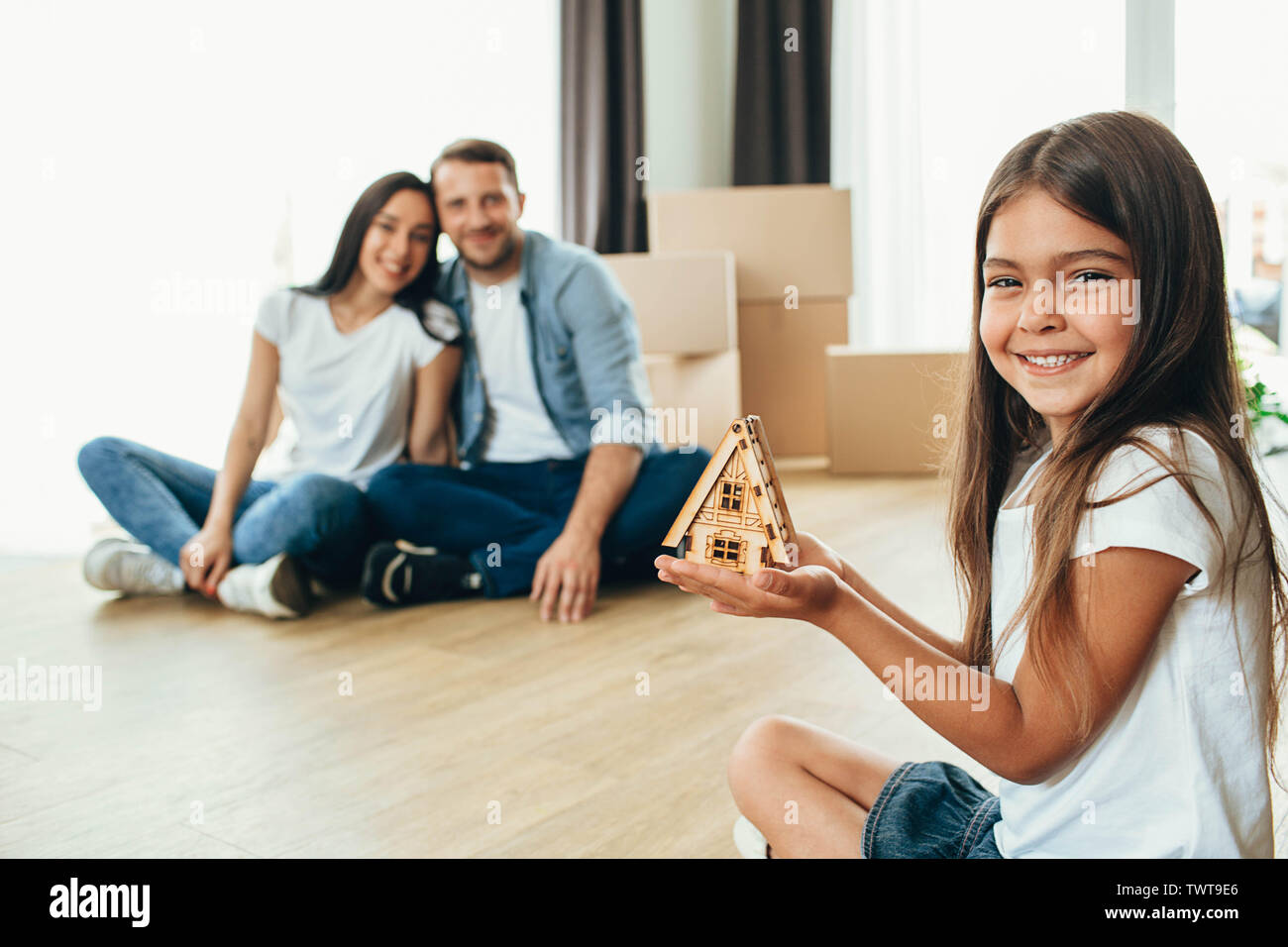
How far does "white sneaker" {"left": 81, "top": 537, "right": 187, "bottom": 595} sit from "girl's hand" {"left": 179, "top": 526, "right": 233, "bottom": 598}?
0.19 feet

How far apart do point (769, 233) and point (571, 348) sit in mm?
1750

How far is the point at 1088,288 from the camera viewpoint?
27.6 inches

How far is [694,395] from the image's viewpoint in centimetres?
322

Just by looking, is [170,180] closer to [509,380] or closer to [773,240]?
[509,380]

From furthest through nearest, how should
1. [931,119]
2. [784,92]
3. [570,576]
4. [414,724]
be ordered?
[784,92] → [931,119] → [570,576] → [414,724]

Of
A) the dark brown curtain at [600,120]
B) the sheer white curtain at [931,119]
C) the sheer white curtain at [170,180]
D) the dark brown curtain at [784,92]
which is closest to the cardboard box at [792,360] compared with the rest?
the sheer white curtain at [931,119]

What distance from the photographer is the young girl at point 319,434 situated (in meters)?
2.00

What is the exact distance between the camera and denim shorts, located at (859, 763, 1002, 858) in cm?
80

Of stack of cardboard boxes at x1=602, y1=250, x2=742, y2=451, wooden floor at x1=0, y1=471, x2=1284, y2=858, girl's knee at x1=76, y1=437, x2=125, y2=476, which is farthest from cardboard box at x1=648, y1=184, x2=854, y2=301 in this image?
girl's knee at x1=76, y1=437, x2=125, y2=476

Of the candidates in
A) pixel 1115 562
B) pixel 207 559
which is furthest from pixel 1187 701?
pixel 207 559

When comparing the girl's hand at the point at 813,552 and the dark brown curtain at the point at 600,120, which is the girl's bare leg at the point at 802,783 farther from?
the dark brown curtain at the point at 600,120

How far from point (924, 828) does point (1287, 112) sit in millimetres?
3302

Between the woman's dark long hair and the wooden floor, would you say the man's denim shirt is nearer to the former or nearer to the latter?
the woman's dark long hair
